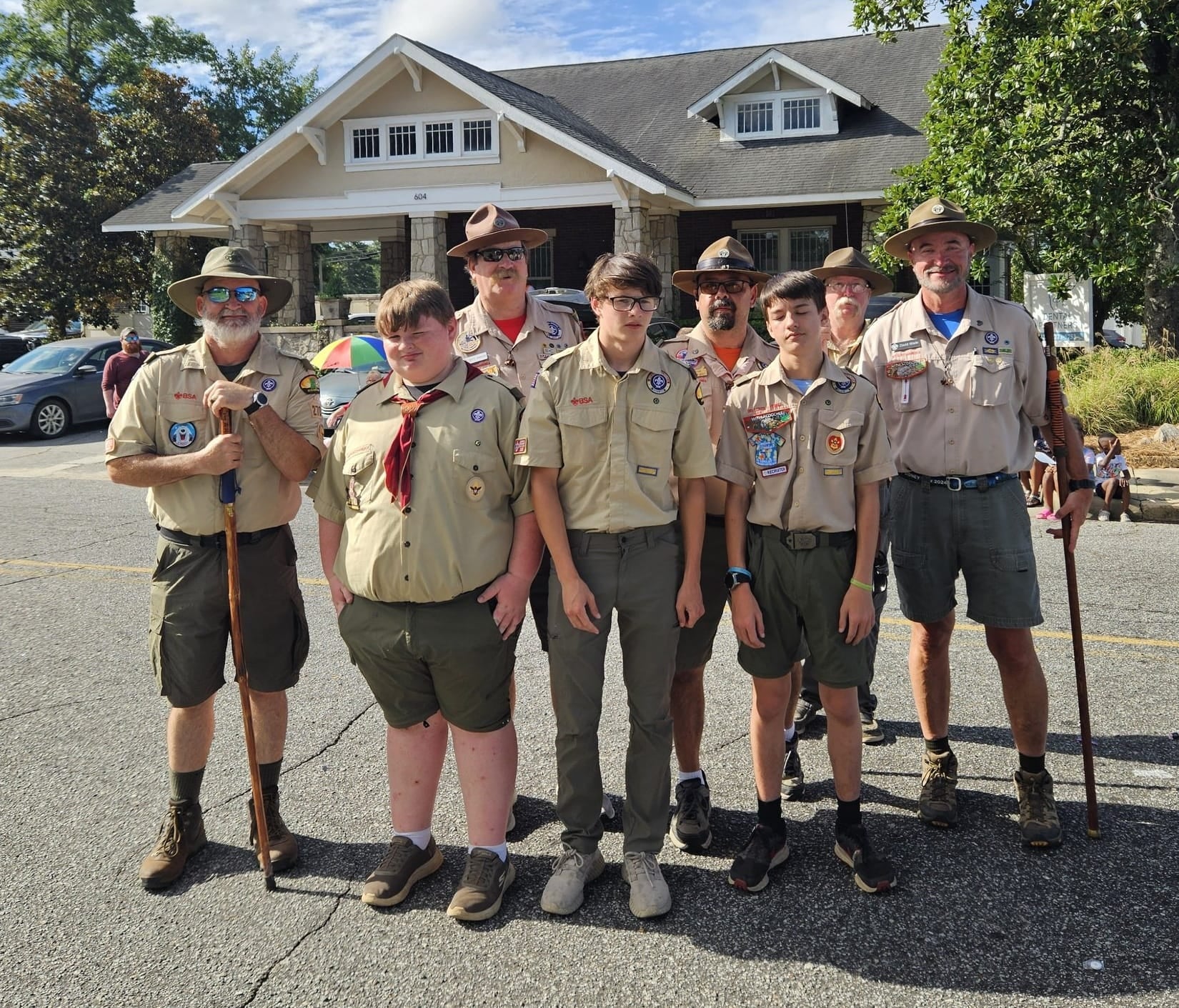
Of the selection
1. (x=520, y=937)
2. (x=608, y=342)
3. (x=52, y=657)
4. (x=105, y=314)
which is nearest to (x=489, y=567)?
(x=608, y=342)

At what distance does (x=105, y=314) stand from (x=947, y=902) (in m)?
31.4

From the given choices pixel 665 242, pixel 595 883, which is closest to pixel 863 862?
pixel 595 883

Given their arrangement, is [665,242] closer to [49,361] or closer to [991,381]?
[49,361]

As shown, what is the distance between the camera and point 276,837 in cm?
370

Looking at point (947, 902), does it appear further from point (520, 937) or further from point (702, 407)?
point (702, 407)

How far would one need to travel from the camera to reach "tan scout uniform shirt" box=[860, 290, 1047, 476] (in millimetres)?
3904

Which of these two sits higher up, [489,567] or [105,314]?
[105,314]

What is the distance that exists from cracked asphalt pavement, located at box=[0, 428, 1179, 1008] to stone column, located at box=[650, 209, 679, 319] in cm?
1669

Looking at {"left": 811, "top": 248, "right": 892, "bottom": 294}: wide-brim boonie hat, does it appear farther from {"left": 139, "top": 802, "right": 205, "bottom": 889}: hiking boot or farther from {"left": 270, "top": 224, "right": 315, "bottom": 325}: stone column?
{"left": 270, "top": 224, "right": 315, "bottom": 325}: stone column

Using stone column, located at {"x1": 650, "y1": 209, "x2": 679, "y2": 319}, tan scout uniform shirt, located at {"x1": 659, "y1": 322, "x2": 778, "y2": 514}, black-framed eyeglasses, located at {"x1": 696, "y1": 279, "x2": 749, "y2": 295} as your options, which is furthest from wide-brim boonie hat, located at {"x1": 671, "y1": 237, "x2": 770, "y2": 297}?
stone column, located at {"x1": 650, "y1": 209, "x2": 679, "y2": 319}

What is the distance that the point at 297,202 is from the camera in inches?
845

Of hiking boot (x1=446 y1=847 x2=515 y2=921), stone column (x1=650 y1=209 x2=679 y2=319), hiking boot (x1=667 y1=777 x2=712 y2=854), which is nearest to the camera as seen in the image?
hiking boot (x1=446 y1=847 x2=515 y2=921)

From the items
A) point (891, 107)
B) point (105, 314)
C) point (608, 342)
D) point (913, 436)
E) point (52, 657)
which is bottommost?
point (52, 657)

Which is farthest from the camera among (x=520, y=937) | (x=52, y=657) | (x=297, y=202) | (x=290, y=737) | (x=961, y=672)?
(x=297, y=202)
